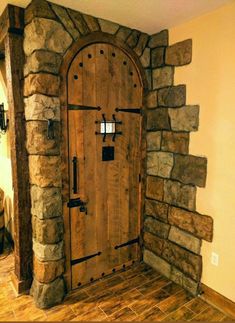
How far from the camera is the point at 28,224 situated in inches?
86.1

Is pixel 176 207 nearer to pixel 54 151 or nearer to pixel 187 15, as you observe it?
pixel 54 151

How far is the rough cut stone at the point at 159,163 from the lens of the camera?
Result: 2.47 metres

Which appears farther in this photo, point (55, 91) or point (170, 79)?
point (170, 79)

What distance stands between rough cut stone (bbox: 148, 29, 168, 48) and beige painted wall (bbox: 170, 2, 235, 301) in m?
0.22

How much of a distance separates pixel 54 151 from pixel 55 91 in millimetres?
484

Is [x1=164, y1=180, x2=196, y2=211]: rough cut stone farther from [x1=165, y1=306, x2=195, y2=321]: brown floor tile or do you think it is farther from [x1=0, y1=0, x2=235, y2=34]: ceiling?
[x1=0, y1=0, x2=235, y2=34]: ceiling

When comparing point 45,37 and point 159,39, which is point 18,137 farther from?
point 159,39

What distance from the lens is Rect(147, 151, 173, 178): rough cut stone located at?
8.09 ft

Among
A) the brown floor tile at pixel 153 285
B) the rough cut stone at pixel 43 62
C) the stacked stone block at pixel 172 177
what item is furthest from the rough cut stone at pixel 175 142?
the brown floor tile at pixel 153 285

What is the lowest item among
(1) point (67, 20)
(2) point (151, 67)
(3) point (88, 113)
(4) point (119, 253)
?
(4) point (119, 253)

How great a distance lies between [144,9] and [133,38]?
1.49 feet

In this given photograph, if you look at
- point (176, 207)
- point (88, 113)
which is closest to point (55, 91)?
point (88, 113)

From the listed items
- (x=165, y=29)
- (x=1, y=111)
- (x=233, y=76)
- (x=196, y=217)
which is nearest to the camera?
(x=233, y=76)

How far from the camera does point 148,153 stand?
105 inches
